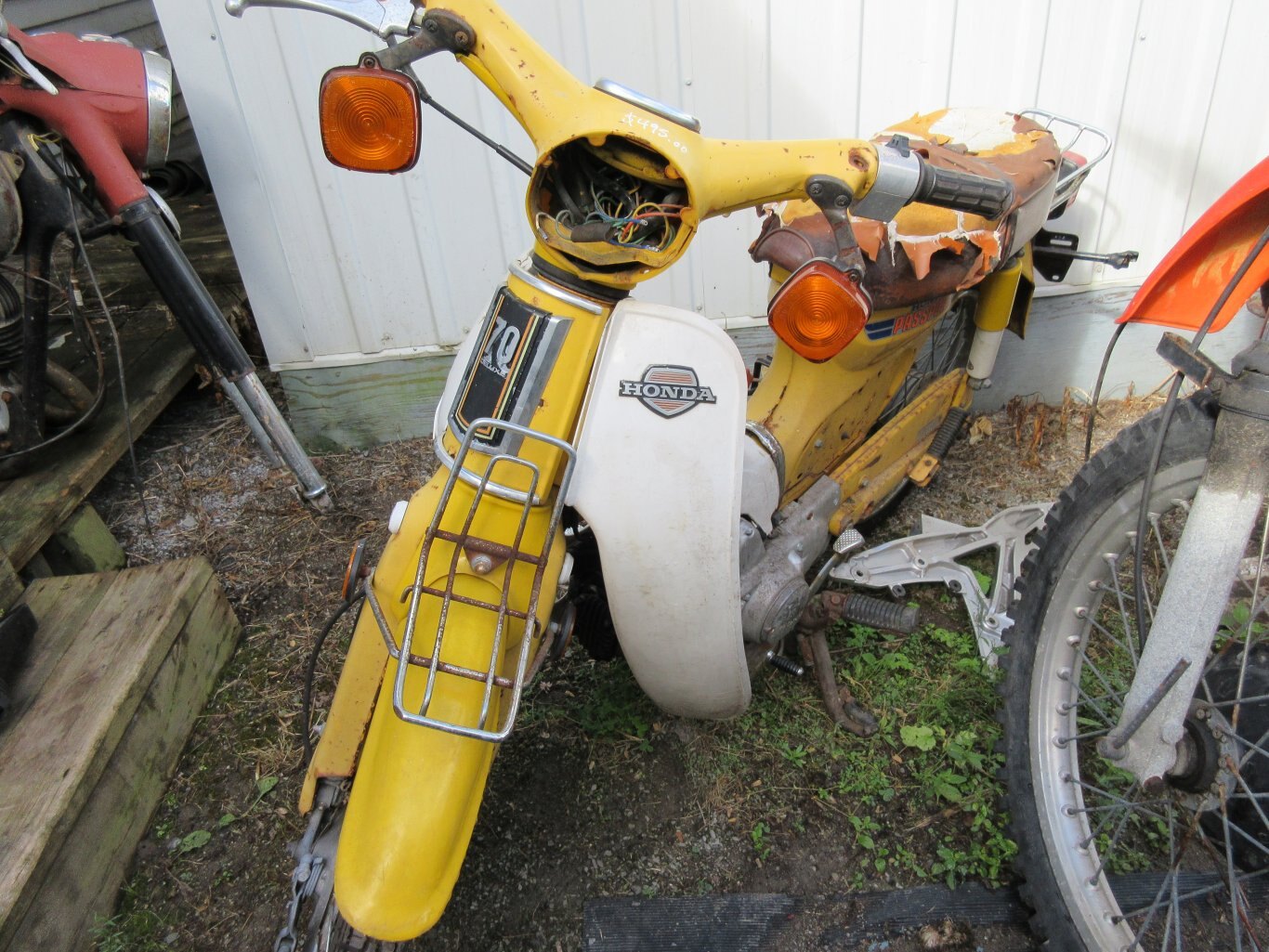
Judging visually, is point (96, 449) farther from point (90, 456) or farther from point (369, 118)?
point (369, 118)

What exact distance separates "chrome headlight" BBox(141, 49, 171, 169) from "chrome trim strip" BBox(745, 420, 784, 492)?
1.67 metres

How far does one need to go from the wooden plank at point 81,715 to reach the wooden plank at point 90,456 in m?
0.28

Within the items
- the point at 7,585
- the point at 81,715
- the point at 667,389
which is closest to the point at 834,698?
the point at 667,389

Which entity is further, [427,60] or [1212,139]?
[1212,139]

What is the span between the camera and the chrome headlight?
79.4 inches

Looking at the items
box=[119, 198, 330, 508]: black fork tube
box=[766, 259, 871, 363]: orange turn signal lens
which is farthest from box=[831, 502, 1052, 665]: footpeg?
box=[119, 198, 330, 508]: black fork tube

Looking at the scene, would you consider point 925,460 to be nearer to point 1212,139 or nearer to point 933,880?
point 933,880

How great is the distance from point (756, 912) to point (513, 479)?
2.96 feet

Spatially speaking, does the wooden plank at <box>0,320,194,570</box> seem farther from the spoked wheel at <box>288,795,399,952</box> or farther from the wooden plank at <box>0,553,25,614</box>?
the spoked wheel at <box>288,795,399,952</box>

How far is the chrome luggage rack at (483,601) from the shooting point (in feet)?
3.26

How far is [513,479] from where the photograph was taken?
1.11 meters

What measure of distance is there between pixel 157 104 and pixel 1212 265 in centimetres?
230

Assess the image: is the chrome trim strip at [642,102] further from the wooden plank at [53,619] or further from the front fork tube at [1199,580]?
the wooden plank at [53,619]

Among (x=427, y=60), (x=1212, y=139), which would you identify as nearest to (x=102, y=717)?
(x=427, y=60)
